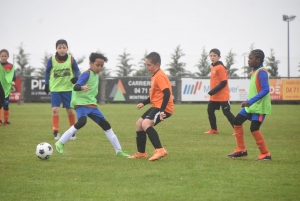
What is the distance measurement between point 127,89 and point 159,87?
25.0m

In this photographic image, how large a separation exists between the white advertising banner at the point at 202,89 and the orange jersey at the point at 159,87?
977 inches

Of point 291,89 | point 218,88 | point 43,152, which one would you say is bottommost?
point 43,152

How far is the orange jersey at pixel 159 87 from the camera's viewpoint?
8578 mm

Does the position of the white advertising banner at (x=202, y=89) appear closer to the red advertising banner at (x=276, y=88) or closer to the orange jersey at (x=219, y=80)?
the red advertising banner at (x=276, y=88)

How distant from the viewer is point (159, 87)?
28.3 ft

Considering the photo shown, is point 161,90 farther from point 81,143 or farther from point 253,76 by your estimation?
point 81,143

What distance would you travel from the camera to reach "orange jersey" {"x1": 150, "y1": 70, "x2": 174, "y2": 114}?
8.58 m

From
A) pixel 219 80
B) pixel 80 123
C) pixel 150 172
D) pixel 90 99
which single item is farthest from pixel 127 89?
pixel 150 172

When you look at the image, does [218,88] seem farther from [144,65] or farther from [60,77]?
[144,65]

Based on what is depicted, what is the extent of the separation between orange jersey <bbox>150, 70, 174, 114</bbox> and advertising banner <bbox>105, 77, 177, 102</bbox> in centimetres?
2457

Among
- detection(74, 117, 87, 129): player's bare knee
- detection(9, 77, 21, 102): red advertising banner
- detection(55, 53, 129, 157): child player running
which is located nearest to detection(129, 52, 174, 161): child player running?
detection(55, 53, 129, 157): child player running

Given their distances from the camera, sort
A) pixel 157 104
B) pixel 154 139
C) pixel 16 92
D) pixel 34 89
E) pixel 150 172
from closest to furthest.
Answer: pixel 150 172 → pixel 154 139 → pixel 157 104 → pixel 16 92 → pixel 34 89

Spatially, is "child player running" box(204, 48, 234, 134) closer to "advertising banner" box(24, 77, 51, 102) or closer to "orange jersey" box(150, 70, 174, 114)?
"orange jersey" box(150, 70, 174, 114)

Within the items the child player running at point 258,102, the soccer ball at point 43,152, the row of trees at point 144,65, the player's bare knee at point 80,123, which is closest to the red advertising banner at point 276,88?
the row of trees at point 144,65
